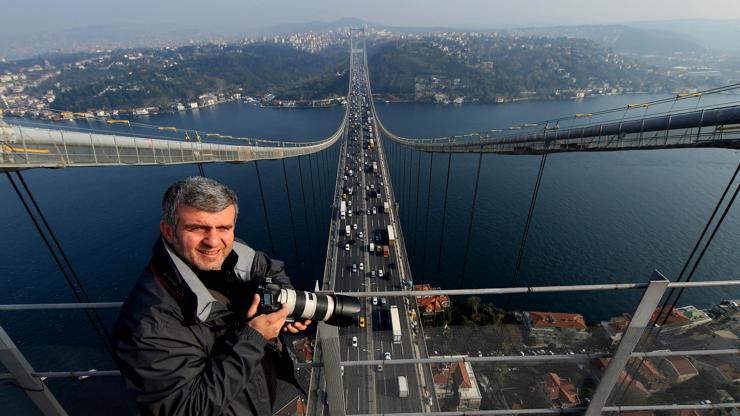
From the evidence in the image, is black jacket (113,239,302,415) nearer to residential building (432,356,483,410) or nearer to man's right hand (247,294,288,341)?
man's right hand (247,294,288,341)

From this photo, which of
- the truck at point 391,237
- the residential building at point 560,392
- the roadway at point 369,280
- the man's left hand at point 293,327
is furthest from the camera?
the truck at point 391,237

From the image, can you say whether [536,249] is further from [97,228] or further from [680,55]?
[680,55]

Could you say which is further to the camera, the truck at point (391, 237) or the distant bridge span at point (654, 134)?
the truck at point (391, 237)

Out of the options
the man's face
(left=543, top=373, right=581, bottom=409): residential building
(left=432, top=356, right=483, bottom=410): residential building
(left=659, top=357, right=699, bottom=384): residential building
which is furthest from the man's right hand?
(left=659, top=357, right=699, bottom=384): residential building

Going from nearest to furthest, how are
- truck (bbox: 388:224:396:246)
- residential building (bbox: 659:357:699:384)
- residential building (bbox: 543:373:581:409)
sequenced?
1. residential building (bbox: 543:373:581:409)
2. residential building (bbox: 659:357:699:384)
3. truck (bbox: 388:224:396:246)

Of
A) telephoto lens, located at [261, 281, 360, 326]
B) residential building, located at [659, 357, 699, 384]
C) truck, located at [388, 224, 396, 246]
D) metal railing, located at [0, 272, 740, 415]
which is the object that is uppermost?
telephoto lens, located at [261, 281, 360, 326]

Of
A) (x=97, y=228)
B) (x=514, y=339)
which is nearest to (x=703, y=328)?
(x=514, y=339)

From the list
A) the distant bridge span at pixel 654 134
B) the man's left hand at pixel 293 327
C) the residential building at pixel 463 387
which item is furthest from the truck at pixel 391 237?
the man's left hand at pixel 293 327

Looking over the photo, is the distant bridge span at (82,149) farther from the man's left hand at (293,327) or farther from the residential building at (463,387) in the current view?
the residential building at (463,387)
